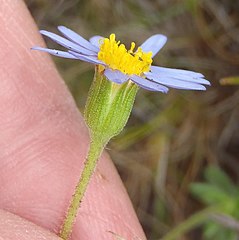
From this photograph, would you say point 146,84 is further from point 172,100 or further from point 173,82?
point 172,100

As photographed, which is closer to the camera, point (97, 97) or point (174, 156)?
point (97, 97)

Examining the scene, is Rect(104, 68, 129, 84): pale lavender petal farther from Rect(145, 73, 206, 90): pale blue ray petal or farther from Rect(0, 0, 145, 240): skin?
Rect(0, 0, 145, 240): skin

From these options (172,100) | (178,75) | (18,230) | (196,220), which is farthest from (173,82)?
(172,100)

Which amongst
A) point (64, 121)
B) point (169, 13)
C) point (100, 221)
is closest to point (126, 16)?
point (169, 13)

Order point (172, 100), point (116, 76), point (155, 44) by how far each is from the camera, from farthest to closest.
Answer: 1. point (172, 100)
2. point (155, 44)
3. point (116, 76)

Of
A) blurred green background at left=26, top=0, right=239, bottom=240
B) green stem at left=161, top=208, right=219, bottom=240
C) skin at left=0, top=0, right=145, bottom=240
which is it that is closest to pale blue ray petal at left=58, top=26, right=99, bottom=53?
skin at left=0, top=0, right=145, bottom=240

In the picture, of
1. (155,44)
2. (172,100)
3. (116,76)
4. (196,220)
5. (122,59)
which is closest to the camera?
(116,76)

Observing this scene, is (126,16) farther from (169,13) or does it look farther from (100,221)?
(100,221)

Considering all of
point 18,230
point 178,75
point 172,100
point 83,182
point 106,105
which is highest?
point 172,100
